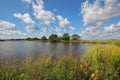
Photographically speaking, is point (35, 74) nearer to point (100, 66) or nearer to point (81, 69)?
point (81, 69)

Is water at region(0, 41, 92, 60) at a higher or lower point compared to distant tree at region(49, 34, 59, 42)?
lower

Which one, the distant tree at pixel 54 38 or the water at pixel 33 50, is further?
the distant tree at pixel 54 38

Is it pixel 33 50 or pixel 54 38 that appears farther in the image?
pixel 54 38

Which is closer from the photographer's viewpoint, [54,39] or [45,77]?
[45,77]

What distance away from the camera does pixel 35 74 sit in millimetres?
4074

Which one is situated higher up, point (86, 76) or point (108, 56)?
point (108, 56)

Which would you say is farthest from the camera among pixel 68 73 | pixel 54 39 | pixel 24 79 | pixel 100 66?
pixel 54 39

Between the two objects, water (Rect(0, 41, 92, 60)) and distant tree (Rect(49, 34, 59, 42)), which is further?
distant tree (Rect(49, 34, 59, 42))

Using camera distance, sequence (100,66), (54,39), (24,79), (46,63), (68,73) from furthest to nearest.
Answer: (54,39) < (46,63) < (100,66) < (68,73) < (24,79)

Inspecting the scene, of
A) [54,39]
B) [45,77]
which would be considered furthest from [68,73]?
[54,39]

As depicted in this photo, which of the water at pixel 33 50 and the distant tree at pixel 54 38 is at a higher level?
the distant tree at pixel 54 38

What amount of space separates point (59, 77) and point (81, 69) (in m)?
0.79

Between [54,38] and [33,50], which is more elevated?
[54,38]

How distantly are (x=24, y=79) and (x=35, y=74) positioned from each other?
0.54 metres
